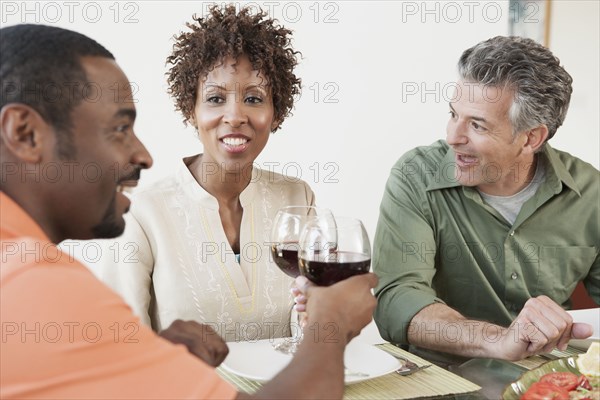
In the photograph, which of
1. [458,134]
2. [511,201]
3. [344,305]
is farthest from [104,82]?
[511,201]

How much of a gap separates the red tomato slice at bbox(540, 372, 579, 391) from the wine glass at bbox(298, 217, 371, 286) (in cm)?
34

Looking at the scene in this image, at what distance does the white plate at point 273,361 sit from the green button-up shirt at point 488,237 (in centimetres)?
56

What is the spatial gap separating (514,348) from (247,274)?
678mm

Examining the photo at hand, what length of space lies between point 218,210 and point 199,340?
89 cm

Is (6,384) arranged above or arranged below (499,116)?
below

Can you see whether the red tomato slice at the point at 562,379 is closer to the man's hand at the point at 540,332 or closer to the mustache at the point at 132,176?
the man's hand at the point at 540,332

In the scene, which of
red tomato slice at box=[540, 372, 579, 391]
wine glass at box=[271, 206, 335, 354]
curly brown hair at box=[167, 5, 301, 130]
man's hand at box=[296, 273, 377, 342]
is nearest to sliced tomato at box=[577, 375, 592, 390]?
red tomato slice at box=[540, 372, 579, 391]

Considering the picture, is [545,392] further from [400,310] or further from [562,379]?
[400,310]

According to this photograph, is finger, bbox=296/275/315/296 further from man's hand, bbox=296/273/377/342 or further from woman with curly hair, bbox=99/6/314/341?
woman with curly hair, bbox=99/6/314/341

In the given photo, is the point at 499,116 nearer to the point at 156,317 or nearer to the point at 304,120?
the point at 156,317

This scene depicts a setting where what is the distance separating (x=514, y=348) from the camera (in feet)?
4.97

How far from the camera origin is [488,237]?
2.02 metres

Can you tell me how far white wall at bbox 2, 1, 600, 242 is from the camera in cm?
301

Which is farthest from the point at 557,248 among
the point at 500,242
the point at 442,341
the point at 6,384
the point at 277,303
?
the point at 6,384
